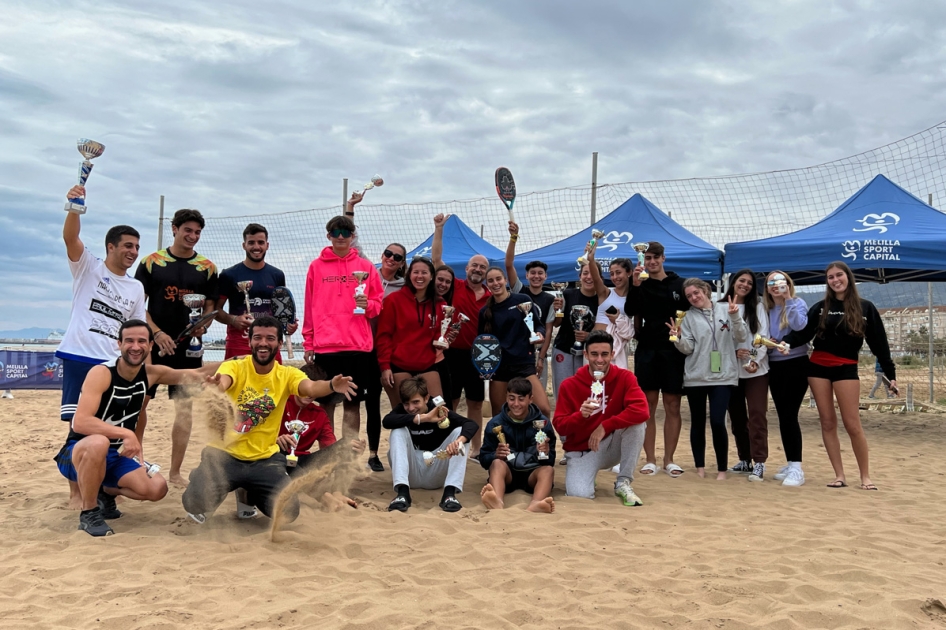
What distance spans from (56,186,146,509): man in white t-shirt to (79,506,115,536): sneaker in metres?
0.56

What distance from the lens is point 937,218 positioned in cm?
795

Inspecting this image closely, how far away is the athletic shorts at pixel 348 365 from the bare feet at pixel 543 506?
57.9 inches

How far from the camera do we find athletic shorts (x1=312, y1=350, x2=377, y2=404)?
16.2ft

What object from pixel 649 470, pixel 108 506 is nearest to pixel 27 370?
pixel 108 506

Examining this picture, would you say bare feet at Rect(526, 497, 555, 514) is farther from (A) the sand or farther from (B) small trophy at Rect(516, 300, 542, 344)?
(B) small trophy at Rect(516, 300, 542, 344)

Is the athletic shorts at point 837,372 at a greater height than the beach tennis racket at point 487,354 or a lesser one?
lesser

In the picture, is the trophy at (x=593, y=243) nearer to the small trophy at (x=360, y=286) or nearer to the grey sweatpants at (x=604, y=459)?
the grey sweatpants at (x=604, y=459)

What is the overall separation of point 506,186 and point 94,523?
4002mm

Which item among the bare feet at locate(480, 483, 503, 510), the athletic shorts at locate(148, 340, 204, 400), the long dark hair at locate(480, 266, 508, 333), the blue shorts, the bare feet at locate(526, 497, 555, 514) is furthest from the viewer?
the long dark hair at locate(480, 266, 508, 333)

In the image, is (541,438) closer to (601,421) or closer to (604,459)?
(601,421)

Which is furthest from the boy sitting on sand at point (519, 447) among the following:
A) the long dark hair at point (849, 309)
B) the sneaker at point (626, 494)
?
the long dark hair at point (849, 309)

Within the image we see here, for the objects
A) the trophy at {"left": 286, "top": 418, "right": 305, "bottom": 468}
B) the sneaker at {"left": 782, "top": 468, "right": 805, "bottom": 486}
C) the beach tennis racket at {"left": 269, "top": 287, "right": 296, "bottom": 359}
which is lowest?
the sneaker at {"left": 782, "top": 468, "right": 805, "bottom": 486}

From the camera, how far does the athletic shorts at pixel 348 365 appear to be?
494 cm

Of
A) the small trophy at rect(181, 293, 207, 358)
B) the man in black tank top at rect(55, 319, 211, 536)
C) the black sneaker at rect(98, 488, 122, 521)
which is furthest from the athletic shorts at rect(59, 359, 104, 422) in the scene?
the small trophy at rect(181, 293, 207, 358)
